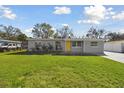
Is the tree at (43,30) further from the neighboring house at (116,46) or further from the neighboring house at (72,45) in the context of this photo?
the neighboring house at (72,45)

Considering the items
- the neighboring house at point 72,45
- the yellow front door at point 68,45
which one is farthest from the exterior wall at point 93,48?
the yellow front door at point 68,45

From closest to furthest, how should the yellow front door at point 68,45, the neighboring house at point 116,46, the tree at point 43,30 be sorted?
the yellow front door at point 68,45, the neighboring house at point 116,46, the tree at point 43,30

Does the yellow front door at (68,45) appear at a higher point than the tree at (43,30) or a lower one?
lower

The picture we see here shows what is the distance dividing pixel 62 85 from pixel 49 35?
158 feet

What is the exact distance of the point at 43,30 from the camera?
55656 mm

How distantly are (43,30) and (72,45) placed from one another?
88.3 feet

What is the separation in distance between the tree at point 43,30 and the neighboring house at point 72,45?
79.9ft

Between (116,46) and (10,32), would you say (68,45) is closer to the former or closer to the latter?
(116,46)

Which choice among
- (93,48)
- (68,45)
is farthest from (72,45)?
(93,48)

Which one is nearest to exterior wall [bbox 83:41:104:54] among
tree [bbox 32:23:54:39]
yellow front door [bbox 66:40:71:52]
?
yellow front door [bbox 66:40:71:52]

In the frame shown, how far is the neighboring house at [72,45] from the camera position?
29125 mm

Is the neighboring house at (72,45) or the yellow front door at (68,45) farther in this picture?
the yellow front door at (68,45)
